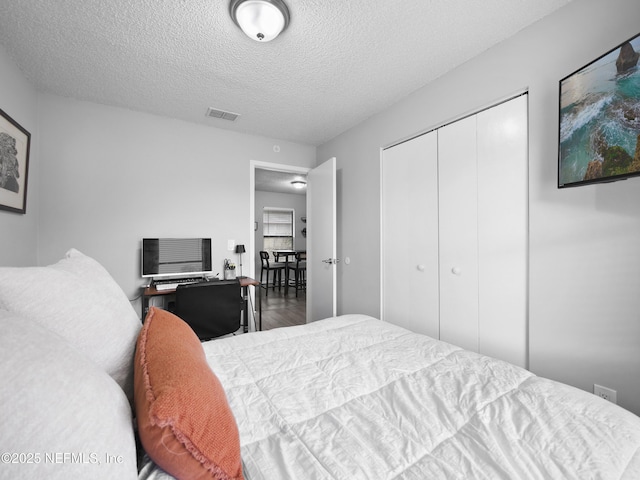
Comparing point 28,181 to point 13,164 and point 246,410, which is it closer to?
point 13,164

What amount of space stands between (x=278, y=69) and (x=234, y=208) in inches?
67.2

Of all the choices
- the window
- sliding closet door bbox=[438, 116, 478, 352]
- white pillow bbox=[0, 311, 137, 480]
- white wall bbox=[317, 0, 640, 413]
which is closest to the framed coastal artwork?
white wall bbox=[317, 0, 640, 413]

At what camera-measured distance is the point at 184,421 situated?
542mm

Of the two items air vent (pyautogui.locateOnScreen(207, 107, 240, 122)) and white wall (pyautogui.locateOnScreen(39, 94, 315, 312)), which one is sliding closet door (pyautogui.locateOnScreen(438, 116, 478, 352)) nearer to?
air vent (pyautogui.locateOnScreen(207, 107, 240, 122))

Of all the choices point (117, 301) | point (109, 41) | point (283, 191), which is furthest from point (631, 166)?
point (283, 191)

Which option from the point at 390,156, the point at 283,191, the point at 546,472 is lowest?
the point at 546,472

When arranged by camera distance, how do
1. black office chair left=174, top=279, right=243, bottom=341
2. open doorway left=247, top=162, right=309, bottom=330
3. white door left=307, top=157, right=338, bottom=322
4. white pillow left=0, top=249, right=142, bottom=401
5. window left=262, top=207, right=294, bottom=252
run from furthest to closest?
window left=262, top=207, right=294, bottom=252 → open doorway left=247, top=162, right=309, bottom=330 → white door left=307, top=157, right=338, bottom=322 → black office chair left=174, top=279, right=243, bottom=341 → white pillow left=0, top=249, right=142, bottom=401

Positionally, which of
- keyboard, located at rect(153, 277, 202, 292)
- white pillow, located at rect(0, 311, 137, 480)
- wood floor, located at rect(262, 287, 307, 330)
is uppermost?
white pillow, located at rect(0, 311, 137, 480)

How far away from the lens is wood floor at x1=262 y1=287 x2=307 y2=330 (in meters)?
4.04

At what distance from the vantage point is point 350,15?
1655mm

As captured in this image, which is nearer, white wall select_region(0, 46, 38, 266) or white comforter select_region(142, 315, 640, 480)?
white comforter select_region(142, 315, 640, 480)

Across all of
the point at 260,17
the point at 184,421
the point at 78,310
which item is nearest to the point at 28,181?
the point at 260,17

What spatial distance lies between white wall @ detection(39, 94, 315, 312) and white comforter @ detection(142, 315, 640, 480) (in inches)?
84.5

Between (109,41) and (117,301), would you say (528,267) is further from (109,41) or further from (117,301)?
(109,41)
